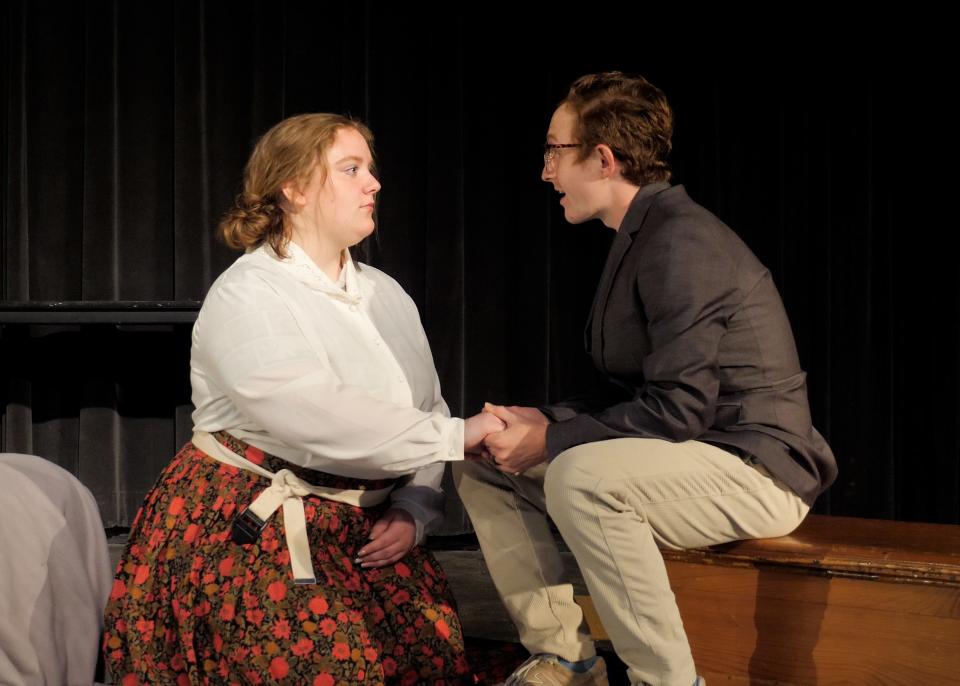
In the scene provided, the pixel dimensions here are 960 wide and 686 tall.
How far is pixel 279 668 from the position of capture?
1.90 meters

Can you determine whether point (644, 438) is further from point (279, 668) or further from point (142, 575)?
point (142, 575)

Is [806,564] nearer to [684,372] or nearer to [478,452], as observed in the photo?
[684,372]

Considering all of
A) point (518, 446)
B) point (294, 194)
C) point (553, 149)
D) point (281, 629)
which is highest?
point (553, 149)

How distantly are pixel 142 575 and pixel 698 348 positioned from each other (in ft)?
3.85

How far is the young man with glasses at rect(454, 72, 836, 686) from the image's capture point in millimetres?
1804

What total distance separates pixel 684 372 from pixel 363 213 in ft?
2.77

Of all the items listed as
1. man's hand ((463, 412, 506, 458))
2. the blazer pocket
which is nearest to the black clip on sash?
man's hand ((463, 412, 506, 458))

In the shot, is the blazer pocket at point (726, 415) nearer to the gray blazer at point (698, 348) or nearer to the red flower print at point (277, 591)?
the gray blazer at point (698, 348)

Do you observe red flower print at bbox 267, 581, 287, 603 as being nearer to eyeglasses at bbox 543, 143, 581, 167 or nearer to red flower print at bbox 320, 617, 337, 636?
red flower print at bbox 320, 617, 337, 636

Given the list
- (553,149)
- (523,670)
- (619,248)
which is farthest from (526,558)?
(553,149)

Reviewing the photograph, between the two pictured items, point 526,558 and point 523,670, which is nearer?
point 523,670

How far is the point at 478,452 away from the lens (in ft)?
6.85

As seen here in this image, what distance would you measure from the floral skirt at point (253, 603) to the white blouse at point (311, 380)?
0.10 metres

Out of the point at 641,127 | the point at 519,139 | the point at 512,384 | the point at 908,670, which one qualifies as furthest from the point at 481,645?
the point at 519,139
